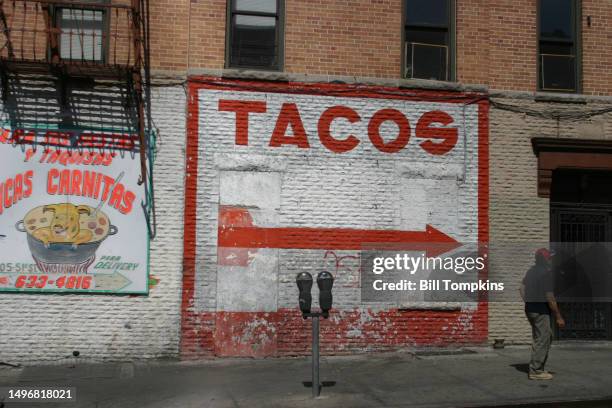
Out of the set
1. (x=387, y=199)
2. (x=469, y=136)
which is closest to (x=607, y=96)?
(x=469, y=136)

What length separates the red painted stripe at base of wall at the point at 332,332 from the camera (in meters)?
10.8

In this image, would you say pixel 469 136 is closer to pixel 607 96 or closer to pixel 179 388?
pixel 607 96

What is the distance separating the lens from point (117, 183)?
35.1 feet

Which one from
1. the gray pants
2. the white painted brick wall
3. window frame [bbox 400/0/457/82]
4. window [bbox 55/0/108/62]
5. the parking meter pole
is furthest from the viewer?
window frame [bbox 400/0/457/82]

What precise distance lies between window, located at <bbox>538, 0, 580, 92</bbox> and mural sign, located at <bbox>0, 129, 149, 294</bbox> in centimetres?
713

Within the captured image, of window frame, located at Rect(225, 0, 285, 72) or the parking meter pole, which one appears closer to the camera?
the parking meter pole

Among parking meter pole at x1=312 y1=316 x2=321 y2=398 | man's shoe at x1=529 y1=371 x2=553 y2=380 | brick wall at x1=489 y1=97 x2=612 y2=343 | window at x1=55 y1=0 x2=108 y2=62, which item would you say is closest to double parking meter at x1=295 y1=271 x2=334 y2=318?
parking meter pole at x1=312 y1=316 x2=321 y2=398

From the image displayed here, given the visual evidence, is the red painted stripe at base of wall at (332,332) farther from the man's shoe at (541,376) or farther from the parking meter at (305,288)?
the parking meter at (305,288)

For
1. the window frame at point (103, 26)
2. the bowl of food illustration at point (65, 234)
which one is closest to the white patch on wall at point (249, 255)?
the bowl of food illustration at point (65, 234)

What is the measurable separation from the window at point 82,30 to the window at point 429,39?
4.93m

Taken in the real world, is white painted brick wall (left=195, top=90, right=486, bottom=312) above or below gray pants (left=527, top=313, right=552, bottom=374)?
above

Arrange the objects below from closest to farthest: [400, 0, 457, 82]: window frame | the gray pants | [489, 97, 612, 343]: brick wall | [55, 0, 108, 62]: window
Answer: the gray pants, [55, 0, 108, 62]: window, [489, 97, 612, 343]: brick wall, [400, 0, 457, 82]: window frame

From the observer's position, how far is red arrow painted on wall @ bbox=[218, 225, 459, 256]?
10.9 meters

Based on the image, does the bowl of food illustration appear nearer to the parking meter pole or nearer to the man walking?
the parking meter pole
